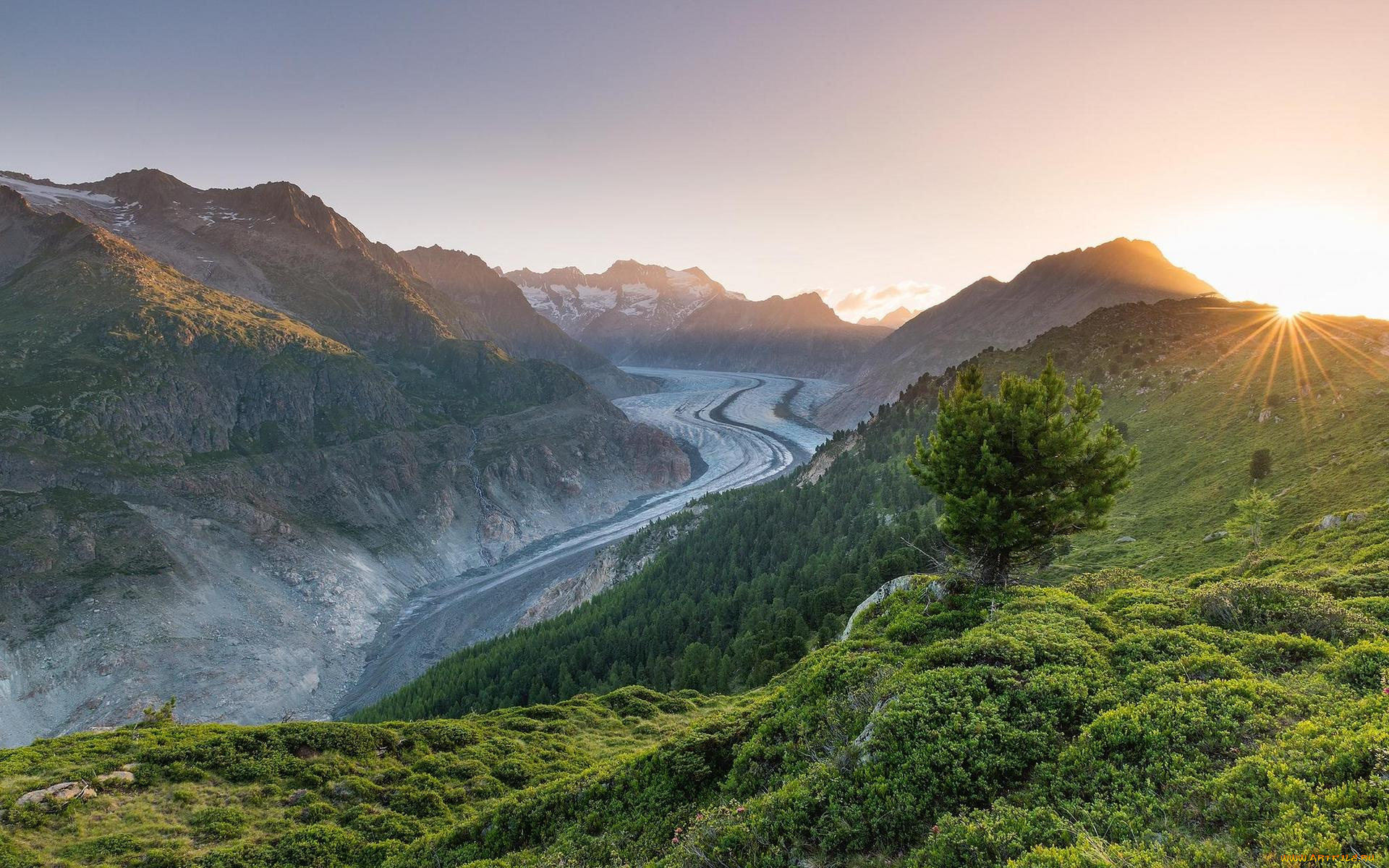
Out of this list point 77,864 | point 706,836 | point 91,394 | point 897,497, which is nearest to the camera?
point 706,836

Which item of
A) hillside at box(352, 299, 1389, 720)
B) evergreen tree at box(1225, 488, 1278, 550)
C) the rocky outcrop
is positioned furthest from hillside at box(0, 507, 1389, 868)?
the rocky outcrop

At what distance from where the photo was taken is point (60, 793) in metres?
21.6

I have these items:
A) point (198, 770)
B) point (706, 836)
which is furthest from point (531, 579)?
point (706, 836)

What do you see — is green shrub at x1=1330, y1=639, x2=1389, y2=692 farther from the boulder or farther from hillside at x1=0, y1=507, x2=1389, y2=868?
the boulder

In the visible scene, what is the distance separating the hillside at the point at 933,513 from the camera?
40.8m

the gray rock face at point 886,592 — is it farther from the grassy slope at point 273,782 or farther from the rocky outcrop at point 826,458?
the rocky outcrop at point 826,458

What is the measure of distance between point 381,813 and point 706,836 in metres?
18.0

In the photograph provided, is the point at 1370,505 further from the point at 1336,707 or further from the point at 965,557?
the point at 1336,707

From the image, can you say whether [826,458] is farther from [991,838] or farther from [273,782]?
[991,838]

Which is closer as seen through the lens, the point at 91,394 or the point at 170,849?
the point at 170,849

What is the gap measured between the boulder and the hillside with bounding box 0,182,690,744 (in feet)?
233

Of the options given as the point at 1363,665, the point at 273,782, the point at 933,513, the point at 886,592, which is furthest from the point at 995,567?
the point at 933,513

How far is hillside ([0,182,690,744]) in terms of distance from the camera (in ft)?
268

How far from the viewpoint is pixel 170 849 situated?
65.6 ft
